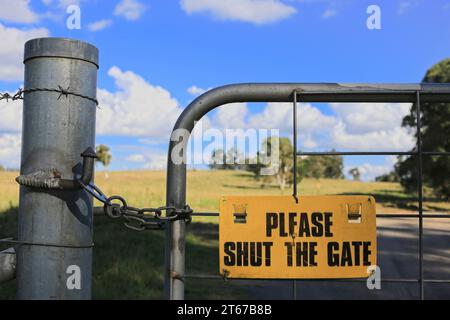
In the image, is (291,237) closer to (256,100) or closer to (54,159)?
(256,100)

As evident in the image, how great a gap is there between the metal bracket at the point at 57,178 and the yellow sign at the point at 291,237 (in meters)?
0.54

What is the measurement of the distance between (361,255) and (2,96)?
1.55 metres

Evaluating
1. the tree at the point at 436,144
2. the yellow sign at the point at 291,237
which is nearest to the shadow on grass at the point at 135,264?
the yellow sign at the point at 291,237

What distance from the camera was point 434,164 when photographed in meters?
26.6

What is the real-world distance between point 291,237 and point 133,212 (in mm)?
615

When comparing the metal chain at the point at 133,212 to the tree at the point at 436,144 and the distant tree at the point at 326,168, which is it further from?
the distant tree at the point at 326,168

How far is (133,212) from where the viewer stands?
1723 millimetres

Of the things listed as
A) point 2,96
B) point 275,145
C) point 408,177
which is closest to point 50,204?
point 2,96

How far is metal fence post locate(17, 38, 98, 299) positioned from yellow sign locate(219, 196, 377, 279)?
0.57 meters

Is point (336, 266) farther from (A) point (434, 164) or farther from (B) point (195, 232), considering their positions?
(A) point (434, 164)

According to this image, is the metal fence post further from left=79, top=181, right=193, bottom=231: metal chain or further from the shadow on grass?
the shadow on grass

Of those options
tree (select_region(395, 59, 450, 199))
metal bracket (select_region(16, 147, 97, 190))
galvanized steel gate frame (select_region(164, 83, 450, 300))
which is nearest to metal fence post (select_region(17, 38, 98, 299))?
metal bracket (select_region(16, 147, 97, 190))

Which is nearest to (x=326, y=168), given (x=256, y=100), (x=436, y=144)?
(x=436, y=144)

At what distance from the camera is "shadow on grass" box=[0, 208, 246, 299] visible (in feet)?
22.2
